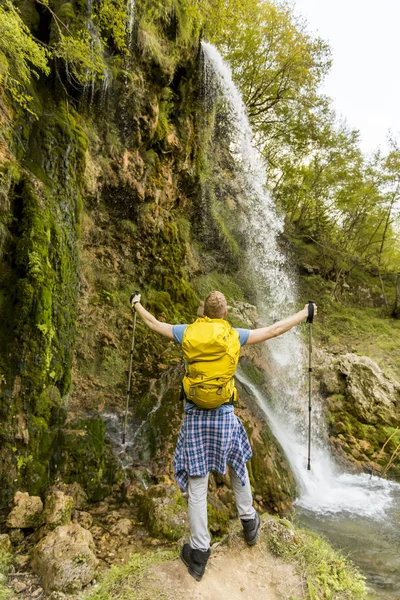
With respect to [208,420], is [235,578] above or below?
below

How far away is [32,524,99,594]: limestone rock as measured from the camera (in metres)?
2.89

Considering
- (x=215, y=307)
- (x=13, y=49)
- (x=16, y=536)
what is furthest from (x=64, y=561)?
(x=13, y=49)

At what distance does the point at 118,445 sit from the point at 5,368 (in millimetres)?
2326

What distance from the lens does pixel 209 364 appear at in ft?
9.05

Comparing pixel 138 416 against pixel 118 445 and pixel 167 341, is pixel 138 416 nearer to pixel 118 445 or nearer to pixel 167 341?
pixel 118 445

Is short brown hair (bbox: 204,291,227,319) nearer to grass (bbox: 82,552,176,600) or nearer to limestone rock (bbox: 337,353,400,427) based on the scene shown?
grass (bbox: 82,552,176,600)

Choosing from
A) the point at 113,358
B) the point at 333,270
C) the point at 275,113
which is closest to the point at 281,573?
the point at 113,358

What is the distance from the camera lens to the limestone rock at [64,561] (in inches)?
114

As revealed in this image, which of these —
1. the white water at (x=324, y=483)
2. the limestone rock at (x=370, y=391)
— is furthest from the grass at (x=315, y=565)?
the limestone rock at (x=370, y=391)

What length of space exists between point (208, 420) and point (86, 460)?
2.64 metres

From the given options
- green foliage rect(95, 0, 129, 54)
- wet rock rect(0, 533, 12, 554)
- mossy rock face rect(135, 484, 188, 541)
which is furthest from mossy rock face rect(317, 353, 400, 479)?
green foliage rect(95, 0, 129, 54)

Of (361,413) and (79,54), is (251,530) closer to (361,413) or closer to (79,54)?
(79,54)

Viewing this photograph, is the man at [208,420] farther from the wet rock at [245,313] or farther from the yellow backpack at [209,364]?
the wet rock at [245,313]

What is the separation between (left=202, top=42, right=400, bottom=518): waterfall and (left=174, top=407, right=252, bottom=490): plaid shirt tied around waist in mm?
4377
